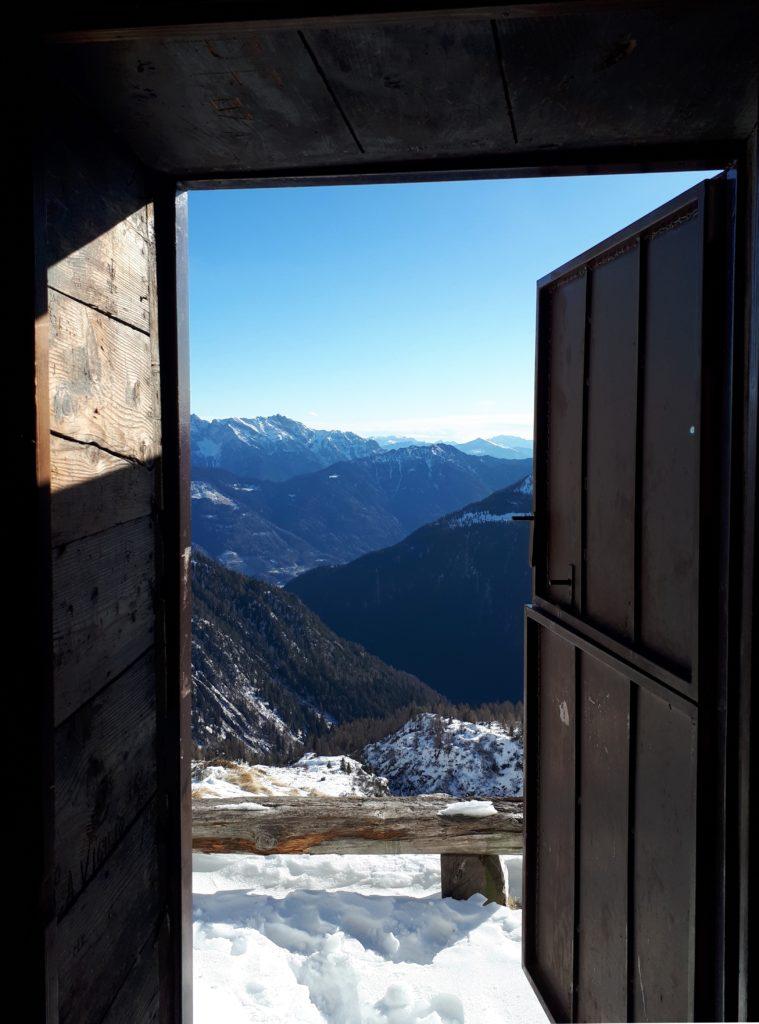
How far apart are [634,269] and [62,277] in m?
1.67

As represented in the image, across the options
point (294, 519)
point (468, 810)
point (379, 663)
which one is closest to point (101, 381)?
point (468, 810)

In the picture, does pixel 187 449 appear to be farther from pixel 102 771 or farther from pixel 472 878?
pixel 472 878

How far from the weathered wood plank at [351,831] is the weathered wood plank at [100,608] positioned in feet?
7.65

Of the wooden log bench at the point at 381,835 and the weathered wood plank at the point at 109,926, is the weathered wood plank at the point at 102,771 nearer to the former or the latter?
the weathered wood plank at the point at 109,926

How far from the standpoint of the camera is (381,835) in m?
3.58

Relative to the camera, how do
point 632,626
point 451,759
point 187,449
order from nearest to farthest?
point 632,626 < point 187,449 < point 451,759

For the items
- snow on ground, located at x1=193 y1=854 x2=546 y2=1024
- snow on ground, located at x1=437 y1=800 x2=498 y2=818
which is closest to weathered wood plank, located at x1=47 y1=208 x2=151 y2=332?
snow on ground, located at x1=193 y1=854 x2=546 y2=1024

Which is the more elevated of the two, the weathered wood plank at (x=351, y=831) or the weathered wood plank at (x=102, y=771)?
the weathered wood plank at (x=102, y=771)

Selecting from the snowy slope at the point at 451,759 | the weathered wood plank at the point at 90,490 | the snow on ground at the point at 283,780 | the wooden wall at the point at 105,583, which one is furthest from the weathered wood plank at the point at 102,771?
the snowy slope at the point at 451,759

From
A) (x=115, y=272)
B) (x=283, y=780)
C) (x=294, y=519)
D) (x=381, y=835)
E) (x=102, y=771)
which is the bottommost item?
(x=294, y=519)

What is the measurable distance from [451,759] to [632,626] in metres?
12.3

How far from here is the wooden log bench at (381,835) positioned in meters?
3.59

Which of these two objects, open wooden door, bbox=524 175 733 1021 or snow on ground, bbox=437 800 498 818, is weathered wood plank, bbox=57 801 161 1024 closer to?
open wooden door, bbox=524 175 733 1021

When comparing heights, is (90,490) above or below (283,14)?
below
